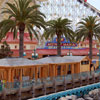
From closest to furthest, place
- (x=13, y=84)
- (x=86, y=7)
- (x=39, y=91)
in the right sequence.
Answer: (x=13, y=84) → (x=39, y=91) → (x=86, y=7)

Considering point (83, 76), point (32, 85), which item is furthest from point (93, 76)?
point (32, 85)

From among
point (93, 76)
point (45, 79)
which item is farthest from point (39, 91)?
point (93, 76)

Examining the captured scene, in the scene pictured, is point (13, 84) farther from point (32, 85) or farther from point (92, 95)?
point (92, 95)

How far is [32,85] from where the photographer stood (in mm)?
19266

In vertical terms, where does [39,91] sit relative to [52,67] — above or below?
below

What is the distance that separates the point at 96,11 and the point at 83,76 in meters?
53.0

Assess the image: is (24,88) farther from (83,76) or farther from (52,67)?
(83,76)

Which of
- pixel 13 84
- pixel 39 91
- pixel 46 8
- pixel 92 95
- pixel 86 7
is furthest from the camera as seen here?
pixel 86 7

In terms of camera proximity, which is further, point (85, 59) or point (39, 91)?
point (85, 59)

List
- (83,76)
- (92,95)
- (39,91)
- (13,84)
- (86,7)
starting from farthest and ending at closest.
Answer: (86,7)
(83,76)
(92,95)
(39,91)
(13,84)

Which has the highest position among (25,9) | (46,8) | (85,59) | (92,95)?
(46,8)

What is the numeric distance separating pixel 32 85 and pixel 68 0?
174 ft

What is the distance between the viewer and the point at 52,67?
1021 inches

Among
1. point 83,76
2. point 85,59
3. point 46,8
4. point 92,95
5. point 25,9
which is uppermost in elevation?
point 46,8
